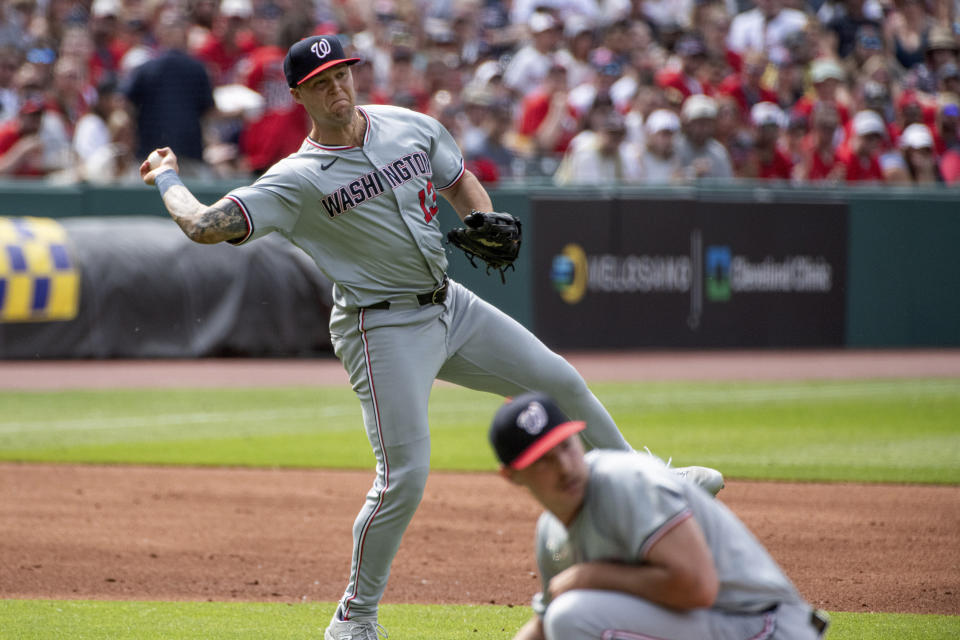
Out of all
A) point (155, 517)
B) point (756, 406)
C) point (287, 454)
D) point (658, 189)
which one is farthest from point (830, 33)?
point (155, 517)

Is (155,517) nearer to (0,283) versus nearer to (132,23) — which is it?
(0,283)

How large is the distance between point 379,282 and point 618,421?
Result: 6407mm

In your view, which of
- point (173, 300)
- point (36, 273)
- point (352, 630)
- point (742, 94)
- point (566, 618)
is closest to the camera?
point (566, 618)

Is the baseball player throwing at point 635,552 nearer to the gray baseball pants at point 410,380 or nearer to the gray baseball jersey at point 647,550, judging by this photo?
the gray baseball jersey at point 647,550

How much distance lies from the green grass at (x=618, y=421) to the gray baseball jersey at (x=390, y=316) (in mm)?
4122

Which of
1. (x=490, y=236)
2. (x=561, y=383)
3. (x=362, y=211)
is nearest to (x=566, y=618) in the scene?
(x=561, y=383)

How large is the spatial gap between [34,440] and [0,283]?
2.92 meters

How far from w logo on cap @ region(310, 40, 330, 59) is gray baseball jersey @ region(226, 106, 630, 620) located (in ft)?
1.24

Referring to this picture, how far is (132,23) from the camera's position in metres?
16.7

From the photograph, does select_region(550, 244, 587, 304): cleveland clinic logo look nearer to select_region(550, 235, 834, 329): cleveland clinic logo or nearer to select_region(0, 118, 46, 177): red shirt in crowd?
select_region(550, 235, 834, 329): cleveland clinic logo

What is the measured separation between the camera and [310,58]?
4973mm

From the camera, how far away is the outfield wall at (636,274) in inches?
547

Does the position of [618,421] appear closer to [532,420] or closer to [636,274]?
[636,274]

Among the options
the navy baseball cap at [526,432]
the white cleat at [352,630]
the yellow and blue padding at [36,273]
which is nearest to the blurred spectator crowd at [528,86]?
the yellow and blue padding at [36,273]
